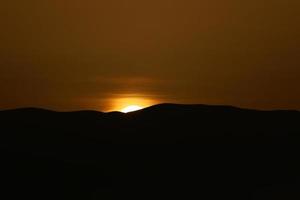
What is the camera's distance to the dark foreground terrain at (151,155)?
10.2m

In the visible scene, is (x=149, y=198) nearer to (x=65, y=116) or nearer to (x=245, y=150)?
(x=245, y=150)

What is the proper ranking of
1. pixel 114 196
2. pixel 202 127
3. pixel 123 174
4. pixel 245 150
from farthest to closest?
1. pixel 202 127
2. pixel 245 150
3. pixel 123 174
4. pixel 114 196

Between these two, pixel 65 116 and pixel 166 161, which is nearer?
pixel 166 161

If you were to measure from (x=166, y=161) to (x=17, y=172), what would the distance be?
2274 millimetres

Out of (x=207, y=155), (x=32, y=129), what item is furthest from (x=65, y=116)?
(x=207, y=155)

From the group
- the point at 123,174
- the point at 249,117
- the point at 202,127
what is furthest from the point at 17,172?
the point at 249,117

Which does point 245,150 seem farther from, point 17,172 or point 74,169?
point 17,172

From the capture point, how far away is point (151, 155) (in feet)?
36.8

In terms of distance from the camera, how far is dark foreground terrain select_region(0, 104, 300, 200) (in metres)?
10.2

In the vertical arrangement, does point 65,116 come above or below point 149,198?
above

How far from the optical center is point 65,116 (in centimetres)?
1302

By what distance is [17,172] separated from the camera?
1024 centimetres

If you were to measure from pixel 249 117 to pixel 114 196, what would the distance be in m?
3.78

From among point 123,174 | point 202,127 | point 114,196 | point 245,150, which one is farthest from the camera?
point 202,127
